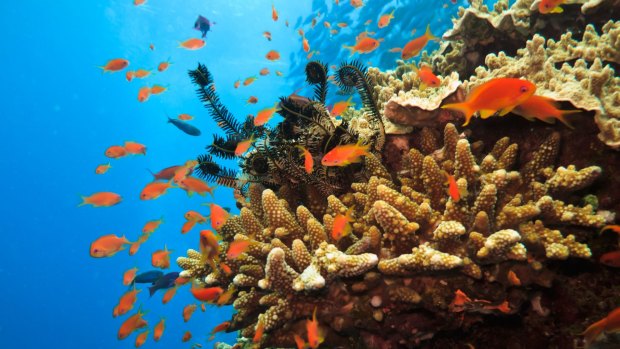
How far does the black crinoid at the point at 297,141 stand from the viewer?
131 inches

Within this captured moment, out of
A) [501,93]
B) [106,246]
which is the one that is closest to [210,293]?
[501,93]

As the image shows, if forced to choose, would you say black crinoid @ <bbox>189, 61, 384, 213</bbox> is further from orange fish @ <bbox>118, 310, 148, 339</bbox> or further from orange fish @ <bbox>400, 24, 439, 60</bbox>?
orange fish @ <bbox>118, 310, 148, 339</bbox>

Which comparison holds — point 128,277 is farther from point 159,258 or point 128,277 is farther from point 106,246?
point 106,246

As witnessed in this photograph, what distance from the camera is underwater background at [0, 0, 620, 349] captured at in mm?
52875

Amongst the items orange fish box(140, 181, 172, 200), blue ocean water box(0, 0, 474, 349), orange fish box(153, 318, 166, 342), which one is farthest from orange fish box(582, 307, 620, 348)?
blue ocean water box(0, 0, 474, 349)

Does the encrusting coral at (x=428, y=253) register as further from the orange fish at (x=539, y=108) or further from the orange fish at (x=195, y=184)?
the orange fish at (x=195, y=184)

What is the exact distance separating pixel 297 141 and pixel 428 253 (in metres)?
1.75

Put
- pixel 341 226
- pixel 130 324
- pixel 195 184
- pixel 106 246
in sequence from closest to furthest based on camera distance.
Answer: pixel 341 226 < pixel 195 184 < pixel 106 246 < pixel 130 324

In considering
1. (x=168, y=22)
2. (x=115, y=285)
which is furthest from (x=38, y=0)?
(x=115, y=285)

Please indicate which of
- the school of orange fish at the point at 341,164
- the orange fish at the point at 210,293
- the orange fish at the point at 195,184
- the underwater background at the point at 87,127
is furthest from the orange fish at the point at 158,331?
the underwater background at the point at 87,127

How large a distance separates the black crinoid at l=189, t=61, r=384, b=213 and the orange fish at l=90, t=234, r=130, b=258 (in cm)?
346

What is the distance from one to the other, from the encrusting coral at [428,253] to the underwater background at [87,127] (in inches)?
1383

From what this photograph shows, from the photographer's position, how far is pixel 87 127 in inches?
3081

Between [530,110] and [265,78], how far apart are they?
234ft
